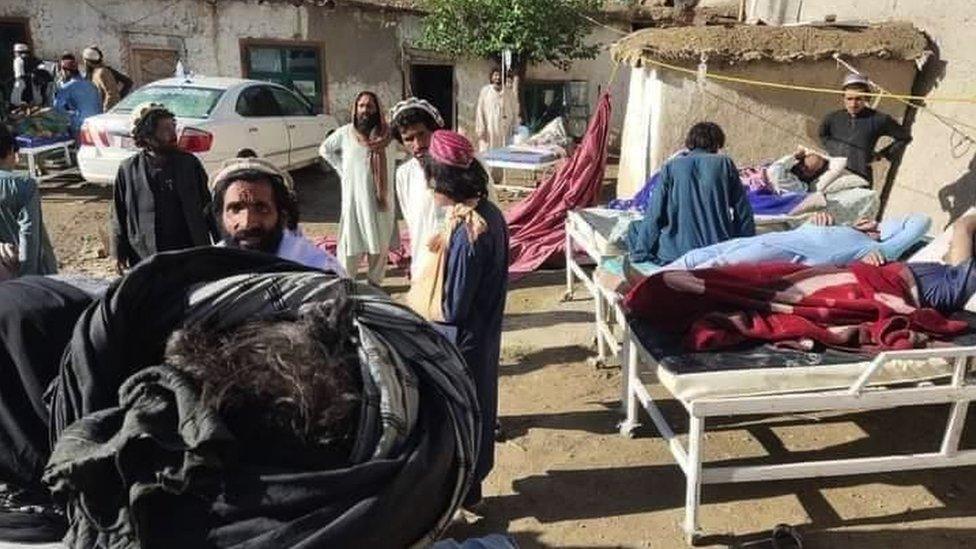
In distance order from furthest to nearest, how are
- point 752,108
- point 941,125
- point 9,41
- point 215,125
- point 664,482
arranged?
point 9,41, point 215,125, point 752,108, point 941,125, point 664,482

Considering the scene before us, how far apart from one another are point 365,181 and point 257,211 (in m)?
3.19

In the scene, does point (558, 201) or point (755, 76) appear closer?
point (755, 76)

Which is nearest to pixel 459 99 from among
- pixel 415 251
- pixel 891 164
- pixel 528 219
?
pixel 528 219

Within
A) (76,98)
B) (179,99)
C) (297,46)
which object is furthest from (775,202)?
(297,46)

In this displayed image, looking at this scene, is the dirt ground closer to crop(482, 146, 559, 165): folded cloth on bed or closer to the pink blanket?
the pink blanket

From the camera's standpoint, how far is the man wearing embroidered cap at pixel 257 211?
191 cm

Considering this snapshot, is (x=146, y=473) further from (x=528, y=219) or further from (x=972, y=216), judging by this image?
(x=528, y=219)

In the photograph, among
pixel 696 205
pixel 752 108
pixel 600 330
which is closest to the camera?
pixel 696 205

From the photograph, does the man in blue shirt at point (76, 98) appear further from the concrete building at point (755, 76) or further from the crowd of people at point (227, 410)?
the crowd of people at point (227, 410)

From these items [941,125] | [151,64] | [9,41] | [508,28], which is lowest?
[941,125]

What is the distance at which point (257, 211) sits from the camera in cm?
193

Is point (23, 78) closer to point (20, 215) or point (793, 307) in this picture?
point (20, 215)

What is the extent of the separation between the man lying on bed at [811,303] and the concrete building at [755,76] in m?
3.91

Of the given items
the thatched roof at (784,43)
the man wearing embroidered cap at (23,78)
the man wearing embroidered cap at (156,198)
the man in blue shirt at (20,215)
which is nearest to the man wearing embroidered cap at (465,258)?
the man wearing embroidered cap at (156,198)
